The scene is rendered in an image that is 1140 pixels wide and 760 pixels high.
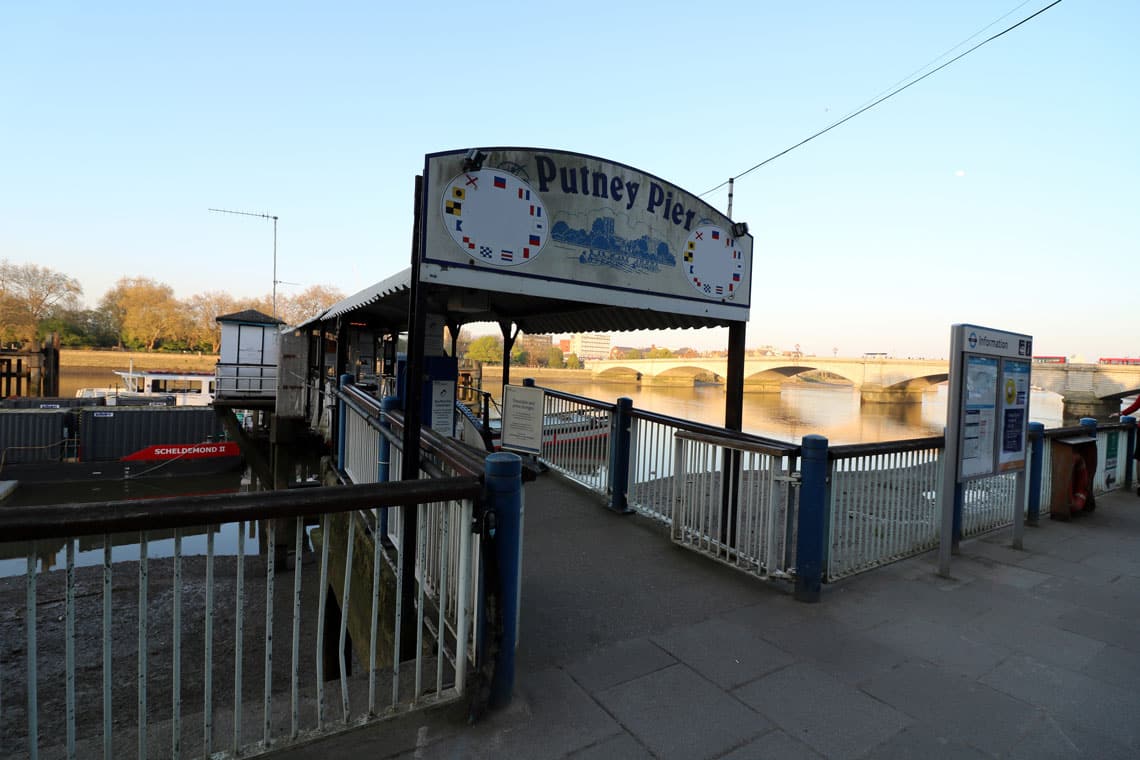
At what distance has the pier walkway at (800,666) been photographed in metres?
2.48

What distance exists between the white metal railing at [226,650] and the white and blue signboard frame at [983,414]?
4017 mm

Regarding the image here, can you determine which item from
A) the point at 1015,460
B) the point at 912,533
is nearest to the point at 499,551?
the point at 912,533

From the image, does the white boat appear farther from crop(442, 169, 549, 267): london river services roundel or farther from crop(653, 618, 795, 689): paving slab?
crop(653, 618, 795, 689): paving slab

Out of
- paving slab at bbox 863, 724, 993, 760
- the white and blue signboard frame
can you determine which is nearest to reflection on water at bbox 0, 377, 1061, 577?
paving slab at bbox 863, 724, 993, 760

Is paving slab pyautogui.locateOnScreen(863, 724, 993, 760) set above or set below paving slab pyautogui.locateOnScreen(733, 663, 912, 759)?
above

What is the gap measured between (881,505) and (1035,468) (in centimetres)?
328

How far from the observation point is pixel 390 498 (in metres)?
2.37

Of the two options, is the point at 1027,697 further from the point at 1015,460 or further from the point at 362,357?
the point at 362,357

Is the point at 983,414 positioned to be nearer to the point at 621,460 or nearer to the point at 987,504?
the point at 987,504

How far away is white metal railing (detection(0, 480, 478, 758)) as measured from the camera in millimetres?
2062

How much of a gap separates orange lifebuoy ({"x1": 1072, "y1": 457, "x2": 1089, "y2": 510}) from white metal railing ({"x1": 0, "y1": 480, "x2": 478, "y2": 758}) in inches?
299

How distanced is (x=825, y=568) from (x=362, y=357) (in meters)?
16.7

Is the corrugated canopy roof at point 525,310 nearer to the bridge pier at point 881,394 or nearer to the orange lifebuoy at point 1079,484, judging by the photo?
the orange lifebuoy at point 1079,484

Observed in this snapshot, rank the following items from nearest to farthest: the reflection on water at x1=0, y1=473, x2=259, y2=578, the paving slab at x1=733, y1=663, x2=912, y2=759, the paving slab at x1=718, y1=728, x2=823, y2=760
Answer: the paving slab at x1=718, y1=728, x2=823, y2=760 < the paving slab at x1=733, y1=663, x2=912, y2=759 < the reflection on water at x1=0, y1=473, x2=259, y2=578
